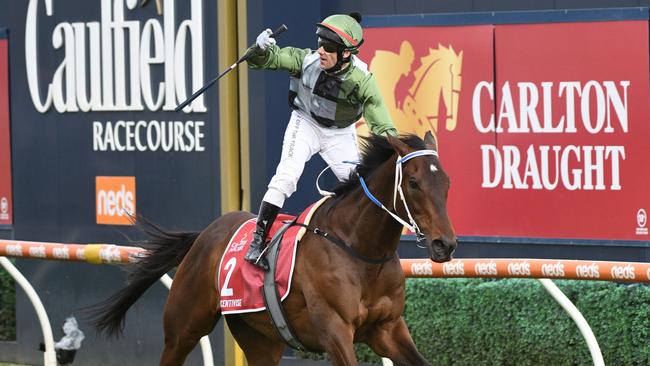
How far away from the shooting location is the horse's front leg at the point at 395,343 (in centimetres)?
566

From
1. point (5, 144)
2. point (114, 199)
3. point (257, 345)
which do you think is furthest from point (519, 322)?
point (5, 144)

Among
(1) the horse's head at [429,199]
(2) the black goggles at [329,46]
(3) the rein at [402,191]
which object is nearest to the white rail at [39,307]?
(2) the black goggles at [329,46]

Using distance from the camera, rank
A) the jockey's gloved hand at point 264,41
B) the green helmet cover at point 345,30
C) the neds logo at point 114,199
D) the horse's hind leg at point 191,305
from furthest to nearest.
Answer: the neds logo at point 114,199 → the horse's hind leg at point 191,305 → the jockey's gloved hand at point 264,41 → the green helmet cover at point 345,30

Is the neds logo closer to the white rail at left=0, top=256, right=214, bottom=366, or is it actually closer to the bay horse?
the white rail at left=0, top=256, right=214, bottom=366

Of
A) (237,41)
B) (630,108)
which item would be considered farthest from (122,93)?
(630,108)

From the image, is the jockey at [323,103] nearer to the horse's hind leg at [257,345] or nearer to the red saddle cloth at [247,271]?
the red saddle cloth at [247,271]

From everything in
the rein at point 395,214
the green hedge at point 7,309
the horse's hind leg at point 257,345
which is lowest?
the green hedge at point 7,309

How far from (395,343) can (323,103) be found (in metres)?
1.14

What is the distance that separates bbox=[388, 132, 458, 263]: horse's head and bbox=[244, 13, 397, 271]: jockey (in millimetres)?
359

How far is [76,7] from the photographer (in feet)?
30.9

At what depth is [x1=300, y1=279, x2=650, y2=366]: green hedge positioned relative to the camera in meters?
7.19

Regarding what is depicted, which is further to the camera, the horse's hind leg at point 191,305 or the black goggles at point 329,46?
the horse's hind leg at point 191,305

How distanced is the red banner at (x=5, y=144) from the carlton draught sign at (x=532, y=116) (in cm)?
295

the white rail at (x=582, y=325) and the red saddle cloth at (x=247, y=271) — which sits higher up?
the red saddle cloth at (x=247, y=271)
